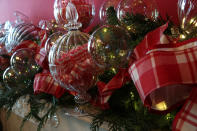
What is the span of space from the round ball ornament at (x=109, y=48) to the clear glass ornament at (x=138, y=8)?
7.5 inches

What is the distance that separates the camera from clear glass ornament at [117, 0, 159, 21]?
22.4 inches

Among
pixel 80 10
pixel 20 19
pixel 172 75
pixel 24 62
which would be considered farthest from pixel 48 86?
pixel 20 19

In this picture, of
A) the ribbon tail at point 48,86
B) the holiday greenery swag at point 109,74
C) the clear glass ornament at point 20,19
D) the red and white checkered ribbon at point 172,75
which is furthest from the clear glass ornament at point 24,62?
the clear glass ornament at point 20,19

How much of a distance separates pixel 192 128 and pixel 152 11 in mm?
380

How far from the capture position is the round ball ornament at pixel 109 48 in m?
0.38

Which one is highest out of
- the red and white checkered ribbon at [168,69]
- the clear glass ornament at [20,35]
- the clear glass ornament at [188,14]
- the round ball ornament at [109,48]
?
the clear glass ornament at [20,35]

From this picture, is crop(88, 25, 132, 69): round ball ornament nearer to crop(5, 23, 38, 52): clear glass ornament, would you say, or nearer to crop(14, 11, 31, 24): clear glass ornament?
crop(5, 23, 38, 52): clear glass ornament

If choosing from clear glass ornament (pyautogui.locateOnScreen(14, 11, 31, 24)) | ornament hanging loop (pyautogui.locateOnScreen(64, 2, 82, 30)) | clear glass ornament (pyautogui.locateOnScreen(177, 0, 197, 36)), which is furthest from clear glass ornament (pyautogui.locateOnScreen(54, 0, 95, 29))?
clear glass ornament (pyautogui.locateOnScreen(14, 11, 31, 24))

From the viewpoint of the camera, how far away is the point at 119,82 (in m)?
0.42

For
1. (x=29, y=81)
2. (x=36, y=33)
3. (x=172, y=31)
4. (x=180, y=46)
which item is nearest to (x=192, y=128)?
(x=180, y=46)

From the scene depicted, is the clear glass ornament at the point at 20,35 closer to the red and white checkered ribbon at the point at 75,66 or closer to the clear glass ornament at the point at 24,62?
the clear glass ornament at the point at 24,62

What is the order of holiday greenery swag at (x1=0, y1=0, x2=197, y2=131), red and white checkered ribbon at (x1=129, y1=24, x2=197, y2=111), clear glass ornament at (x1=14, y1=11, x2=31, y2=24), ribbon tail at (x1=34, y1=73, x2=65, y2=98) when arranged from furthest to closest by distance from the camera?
clear glass ornament at (x1=14, y1=11, x2=31, y2=24) < ribbon tail at (x1=34, y1=73, x2=65, y2=98) < holiday greenery swag at (x1=0, y1=0, x2=197, y2=131) < red and white checkered ribbon at (x1=129, y1=24, x2=197, y2=111)

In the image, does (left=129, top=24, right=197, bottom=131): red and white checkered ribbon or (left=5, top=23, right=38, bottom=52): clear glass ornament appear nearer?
(left=129, top=24, right=197, bottom=131): red and white checkered ribbon

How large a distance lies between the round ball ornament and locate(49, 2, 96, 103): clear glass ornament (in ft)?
0.15
